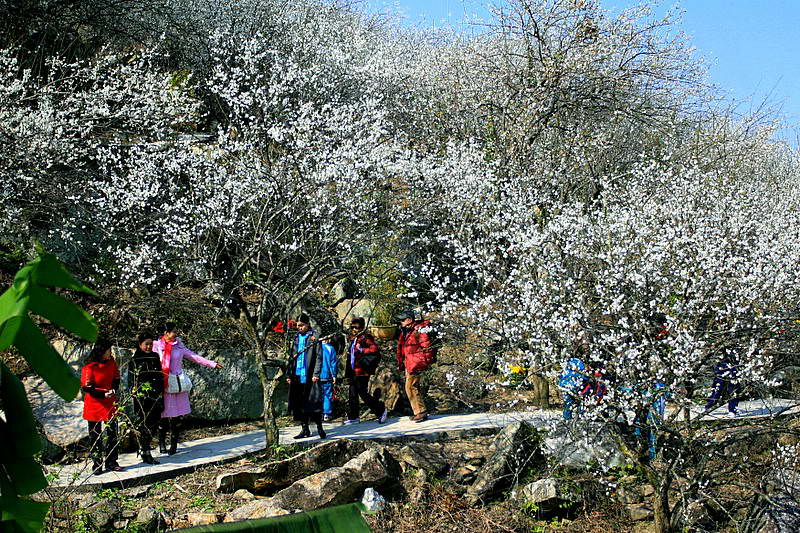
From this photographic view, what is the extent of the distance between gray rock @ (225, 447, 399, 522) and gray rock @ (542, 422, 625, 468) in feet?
6.39

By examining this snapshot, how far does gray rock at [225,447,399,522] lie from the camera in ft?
25.2

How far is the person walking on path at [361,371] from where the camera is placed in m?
11.7

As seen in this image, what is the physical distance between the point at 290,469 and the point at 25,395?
7.90 meters

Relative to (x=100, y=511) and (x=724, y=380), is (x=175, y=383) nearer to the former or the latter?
(x=100, y=511)

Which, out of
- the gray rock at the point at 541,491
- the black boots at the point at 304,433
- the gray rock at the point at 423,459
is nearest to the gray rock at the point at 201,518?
the gray rock at the point at 423,459

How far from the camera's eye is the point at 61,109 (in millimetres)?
12398

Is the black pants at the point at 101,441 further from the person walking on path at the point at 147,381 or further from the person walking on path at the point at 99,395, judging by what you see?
the person walking on path at the point at 147,381

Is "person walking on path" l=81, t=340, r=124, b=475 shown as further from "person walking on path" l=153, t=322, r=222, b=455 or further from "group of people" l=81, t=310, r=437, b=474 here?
"person walking on path" l=153, t=322, r=222, b=455

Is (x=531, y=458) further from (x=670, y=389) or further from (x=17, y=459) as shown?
(x=17, y=459)

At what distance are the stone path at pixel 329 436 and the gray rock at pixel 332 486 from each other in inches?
59.7

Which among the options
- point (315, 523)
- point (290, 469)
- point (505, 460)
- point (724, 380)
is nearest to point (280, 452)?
point (290, 469)

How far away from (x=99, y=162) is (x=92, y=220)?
1.15 meters

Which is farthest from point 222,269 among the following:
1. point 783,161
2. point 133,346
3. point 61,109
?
point 783,161

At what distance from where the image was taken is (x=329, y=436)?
35.2 ft
